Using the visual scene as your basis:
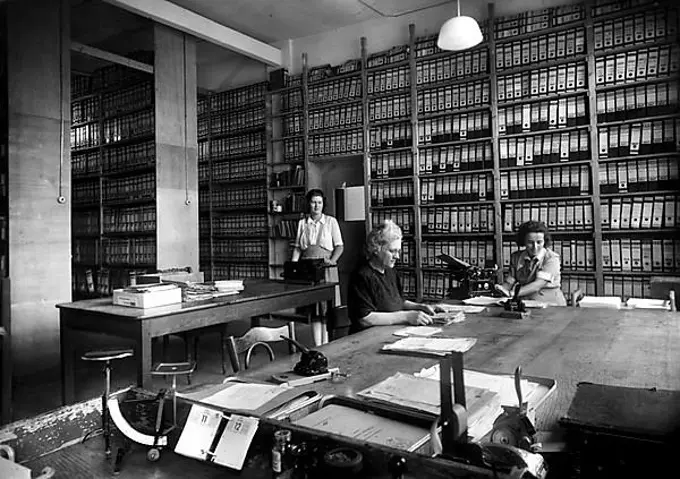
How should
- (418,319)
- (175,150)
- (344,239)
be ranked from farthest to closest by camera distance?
(344,239) < (175,150) < (418,319)

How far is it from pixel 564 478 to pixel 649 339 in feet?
4.35

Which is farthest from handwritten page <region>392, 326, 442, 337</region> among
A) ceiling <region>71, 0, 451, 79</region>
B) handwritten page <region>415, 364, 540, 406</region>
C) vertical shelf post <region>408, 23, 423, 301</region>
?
ceiling <region>71, 0, 451, 79</region>

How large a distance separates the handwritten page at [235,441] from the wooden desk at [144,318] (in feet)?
4.26

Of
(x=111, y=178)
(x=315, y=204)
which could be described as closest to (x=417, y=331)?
(x=315, y=204)

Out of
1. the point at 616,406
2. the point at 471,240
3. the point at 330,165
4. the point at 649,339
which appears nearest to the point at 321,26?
the point at 330,165

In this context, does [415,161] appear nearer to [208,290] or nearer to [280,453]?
[208,290]

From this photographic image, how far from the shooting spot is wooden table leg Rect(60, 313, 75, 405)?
2.71 meters

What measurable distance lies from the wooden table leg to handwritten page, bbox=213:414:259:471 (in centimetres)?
209

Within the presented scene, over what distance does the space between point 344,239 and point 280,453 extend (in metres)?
5.30

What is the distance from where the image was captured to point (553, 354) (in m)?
1.77

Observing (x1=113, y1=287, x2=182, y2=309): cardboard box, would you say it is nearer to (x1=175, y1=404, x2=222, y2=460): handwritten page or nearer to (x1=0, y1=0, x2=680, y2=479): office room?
(x1=0, y1=0, x2=680, y2=479): office room

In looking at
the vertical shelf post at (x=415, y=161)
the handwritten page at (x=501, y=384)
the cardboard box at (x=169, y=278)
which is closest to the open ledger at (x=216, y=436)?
the handwritten page at (x=501, y=384)

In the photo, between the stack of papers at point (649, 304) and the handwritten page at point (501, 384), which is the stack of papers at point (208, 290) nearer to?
the handwritten page at point (501, 384)

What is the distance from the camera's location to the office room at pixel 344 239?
1007 mm
